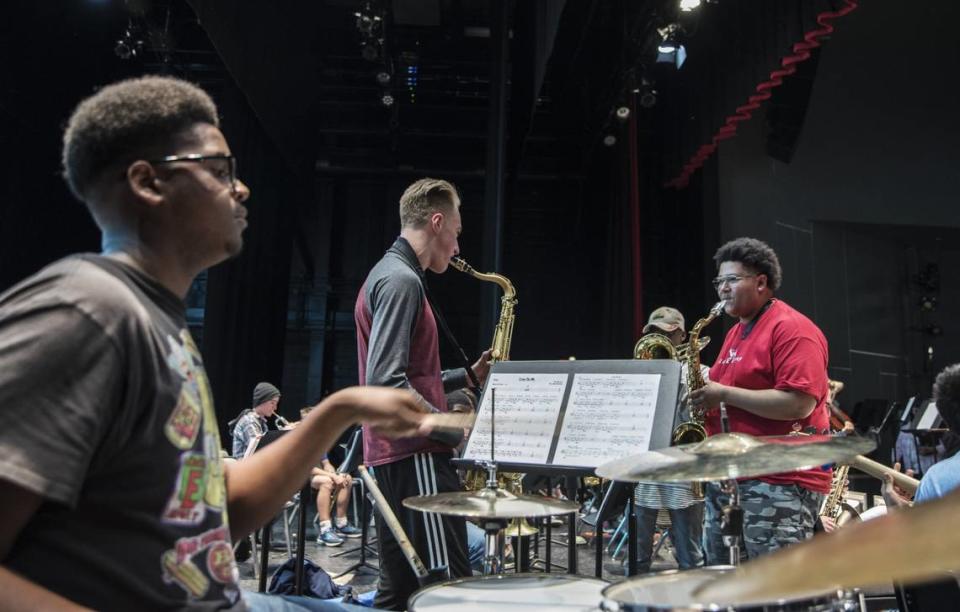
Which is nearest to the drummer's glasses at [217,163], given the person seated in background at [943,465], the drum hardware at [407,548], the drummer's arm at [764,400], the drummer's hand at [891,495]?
the drum hardware at [407,548]

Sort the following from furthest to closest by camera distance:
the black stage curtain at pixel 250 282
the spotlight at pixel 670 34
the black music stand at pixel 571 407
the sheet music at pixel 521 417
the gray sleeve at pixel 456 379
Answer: the black stage curtain at pixel 250 282 < the spotlight at pixel 670 34 < the gray sleeve at pixel 456 379 < the sheet music at pixel 521 417 < the black music stand at pixel 571 407

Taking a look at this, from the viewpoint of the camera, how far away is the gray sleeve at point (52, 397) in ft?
2.79

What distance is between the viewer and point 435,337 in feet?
8.71

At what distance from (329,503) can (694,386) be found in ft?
16.6

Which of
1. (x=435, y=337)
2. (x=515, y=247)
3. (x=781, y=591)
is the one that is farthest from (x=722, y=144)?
(x=781, y=591)

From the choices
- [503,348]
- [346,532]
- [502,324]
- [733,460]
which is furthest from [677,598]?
[346,532]

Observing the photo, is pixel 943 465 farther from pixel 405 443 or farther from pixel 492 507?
pixel 405 443

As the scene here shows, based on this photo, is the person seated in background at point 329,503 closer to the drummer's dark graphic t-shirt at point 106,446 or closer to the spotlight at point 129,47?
the spotlight at point 129,47

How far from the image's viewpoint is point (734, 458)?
1771mm

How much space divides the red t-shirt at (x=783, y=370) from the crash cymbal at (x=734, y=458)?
3.19 ft

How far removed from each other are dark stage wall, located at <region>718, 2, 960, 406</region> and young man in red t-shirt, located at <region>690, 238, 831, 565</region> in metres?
7.07

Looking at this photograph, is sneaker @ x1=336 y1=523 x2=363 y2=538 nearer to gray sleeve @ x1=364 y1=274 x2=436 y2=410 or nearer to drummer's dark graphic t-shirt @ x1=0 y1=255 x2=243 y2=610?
gray sleeve @ x1=364 y1=274 x2=436 y2=410

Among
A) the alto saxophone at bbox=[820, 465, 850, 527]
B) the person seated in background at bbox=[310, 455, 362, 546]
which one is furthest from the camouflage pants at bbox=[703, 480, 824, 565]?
the person seated in background at bbox=[310, 455, 362, 546]

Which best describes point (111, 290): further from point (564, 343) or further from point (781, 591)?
point (564, 343)
